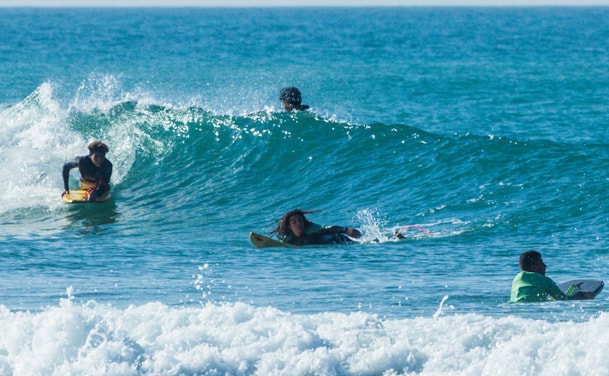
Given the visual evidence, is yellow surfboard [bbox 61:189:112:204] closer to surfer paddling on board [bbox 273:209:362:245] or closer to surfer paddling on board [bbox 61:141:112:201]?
surfer paddling on board [bbox 61:141:112:201]

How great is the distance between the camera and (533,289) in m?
11.0

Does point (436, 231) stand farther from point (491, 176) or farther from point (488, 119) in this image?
point (488, 119)

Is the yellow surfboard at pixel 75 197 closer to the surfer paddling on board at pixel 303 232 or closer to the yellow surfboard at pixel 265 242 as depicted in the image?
the yellow surfboard at pixel 265 242

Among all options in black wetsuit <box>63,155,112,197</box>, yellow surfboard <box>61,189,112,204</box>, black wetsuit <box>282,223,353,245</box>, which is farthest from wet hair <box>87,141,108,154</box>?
A: black wetsuit <box>282,223,353,245</box>

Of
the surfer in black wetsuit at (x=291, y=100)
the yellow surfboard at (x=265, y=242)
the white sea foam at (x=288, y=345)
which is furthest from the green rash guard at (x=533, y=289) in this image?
the surfer in black wetsuit at (x=291, y=100)

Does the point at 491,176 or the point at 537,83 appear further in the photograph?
the point at 537,83

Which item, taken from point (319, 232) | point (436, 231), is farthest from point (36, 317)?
point (436, 231)

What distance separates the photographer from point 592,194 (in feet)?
56.6

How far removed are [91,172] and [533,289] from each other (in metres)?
9.33

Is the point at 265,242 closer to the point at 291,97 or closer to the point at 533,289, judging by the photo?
the point at 533,289

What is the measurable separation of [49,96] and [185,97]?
9987 millimetres

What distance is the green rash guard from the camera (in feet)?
35.8

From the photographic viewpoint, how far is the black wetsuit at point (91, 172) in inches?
709

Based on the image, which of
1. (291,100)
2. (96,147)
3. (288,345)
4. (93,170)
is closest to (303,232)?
(96,147)
